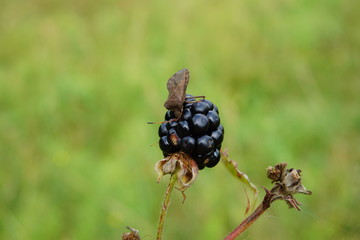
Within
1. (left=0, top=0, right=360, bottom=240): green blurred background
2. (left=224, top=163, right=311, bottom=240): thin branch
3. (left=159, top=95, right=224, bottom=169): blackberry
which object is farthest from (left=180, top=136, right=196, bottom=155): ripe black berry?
(left=0, top=0, right=360, bottom=240): green blurred background

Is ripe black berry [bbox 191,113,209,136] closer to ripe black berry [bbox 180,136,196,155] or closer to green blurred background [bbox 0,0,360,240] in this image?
ripe black berry [bbox 180,136,196,155]

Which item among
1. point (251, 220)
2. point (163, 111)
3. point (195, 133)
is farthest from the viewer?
point (163, 111)

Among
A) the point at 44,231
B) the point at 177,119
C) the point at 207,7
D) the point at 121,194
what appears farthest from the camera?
the point at 207,7

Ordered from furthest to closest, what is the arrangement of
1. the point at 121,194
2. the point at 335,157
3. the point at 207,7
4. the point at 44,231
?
1. the point at 207,7
2. the point at 335,157
3. the point at 121,194
4. the point at 44,231

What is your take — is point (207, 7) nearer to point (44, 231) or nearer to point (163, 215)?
point (44, 231)

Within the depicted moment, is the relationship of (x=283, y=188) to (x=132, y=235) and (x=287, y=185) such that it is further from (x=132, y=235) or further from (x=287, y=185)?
(x=132, y=235)

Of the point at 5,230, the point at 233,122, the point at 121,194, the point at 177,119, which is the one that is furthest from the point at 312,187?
the point at 177,119

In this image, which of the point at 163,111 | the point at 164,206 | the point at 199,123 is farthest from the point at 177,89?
the point at 163,111
